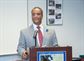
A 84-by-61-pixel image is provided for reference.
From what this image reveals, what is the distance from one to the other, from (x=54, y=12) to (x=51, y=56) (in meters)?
2.28

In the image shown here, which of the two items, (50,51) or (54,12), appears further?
→ (54,12)

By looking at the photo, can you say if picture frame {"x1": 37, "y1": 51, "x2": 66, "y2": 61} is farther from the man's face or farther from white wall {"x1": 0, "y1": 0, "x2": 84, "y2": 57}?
white wall {"x1": 0, "y1": 0, "x2": 84, "y2": 57}

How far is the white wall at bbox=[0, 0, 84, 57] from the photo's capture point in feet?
10.8

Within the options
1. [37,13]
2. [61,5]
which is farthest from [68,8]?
[37,13]

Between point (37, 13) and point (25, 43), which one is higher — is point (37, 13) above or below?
above

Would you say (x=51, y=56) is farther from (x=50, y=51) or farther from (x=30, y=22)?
(x=30, y=22)

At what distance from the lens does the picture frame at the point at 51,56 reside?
5.36ft

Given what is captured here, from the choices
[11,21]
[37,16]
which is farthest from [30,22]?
[37,16]

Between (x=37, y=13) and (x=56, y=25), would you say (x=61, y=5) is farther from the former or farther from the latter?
(x=37, y=13)

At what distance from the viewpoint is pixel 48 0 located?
3814 mm

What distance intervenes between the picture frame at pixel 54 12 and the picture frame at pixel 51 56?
2.16 m

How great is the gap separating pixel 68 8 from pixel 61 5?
0.67 feet

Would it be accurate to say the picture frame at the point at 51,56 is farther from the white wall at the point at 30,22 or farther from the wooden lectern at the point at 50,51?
the white wall at the point at 30,22

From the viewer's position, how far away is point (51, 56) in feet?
5.42
